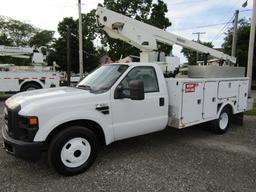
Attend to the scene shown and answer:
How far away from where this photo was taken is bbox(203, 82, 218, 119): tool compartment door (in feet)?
19.2

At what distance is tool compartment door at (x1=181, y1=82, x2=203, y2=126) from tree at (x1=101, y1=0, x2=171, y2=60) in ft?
68.8

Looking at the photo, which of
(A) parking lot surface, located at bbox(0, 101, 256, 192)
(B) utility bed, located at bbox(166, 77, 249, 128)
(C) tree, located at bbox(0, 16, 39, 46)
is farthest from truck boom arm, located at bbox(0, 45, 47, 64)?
(C) tree, located at bbox(0, 16, 39, 46)

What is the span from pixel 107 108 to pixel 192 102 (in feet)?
6.94

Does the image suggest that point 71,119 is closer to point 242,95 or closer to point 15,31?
point 242,95

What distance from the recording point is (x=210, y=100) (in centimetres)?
598

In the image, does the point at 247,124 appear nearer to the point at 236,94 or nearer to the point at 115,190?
the point at 236,94

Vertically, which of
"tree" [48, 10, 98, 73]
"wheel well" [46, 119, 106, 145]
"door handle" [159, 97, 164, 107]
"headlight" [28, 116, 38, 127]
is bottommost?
"wheel well" [46, 119, 106, 145]

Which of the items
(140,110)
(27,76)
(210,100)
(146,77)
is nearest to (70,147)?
(140,110)

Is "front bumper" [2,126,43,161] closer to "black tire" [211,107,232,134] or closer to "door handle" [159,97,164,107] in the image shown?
"door handle" [159,97,164,107]

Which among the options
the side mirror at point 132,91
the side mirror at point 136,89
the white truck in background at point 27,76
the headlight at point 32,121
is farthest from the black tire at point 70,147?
the white truck in background at point 27,76

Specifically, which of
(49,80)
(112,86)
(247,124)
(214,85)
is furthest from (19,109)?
(49,80)

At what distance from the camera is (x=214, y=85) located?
237 inches

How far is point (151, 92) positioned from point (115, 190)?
6.70 ft

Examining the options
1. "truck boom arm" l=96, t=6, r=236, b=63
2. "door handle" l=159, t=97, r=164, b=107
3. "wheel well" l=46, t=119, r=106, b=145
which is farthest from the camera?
"truck boom arm" l=96, t=6, r=236, b=63
